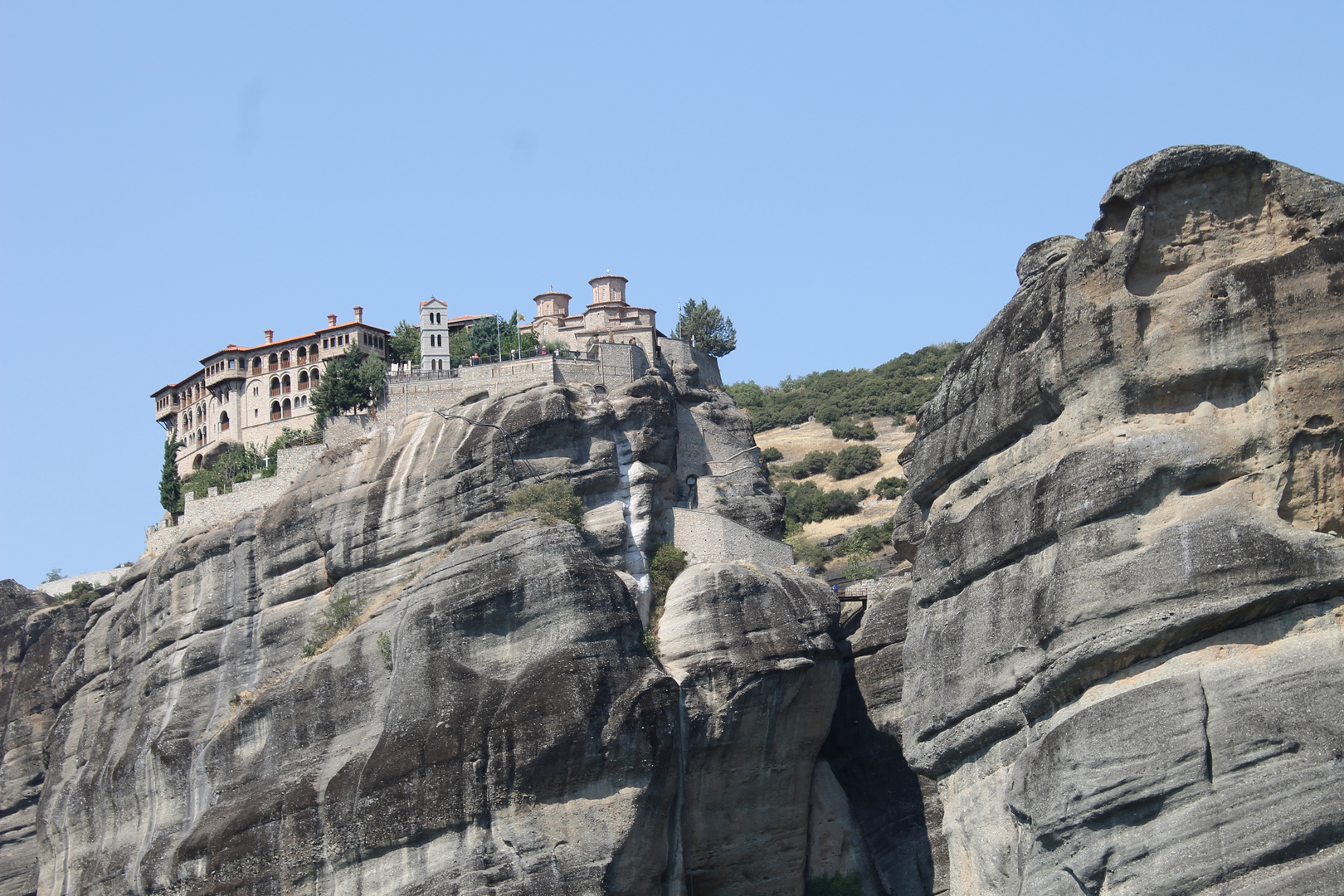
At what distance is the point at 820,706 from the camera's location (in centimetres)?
5469

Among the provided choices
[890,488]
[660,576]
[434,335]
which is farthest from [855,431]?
[660,576]

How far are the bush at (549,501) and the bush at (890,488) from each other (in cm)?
3023

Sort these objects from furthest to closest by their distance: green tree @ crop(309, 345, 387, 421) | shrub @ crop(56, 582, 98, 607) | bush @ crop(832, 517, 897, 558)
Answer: bush @ crop(832, 517, 897, 558), shrub @ crop(56, 582, 98, 607), green tree @ crop(309, 345, 387, 421)

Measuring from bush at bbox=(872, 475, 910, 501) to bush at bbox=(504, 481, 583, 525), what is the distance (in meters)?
30.2

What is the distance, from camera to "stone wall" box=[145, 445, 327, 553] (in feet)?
212

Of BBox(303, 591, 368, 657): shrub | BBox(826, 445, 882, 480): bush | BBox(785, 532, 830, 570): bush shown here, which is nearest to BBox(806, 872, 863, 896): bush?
BBox(303, 591, 368, 657): shrub

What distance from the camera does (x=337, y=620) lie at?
57.8 m

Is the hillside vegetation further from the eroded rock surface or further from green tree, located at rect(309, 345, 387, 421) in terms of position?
the eroded rock surface

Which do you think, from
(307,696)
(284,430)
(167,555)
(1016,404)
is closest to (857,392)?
(284,430)

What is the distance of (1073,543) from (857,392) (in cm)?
7390

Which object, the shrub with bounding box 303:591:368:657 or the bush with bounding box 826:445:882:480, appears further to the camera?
the bush with bounding box 826:445:882:480

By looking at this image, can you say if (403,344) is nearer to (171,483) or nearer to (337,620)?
(171,483)

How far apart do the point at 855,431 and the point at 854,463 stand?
7.44m

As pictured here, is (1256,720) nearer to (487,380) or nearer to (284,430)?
(487,380)
